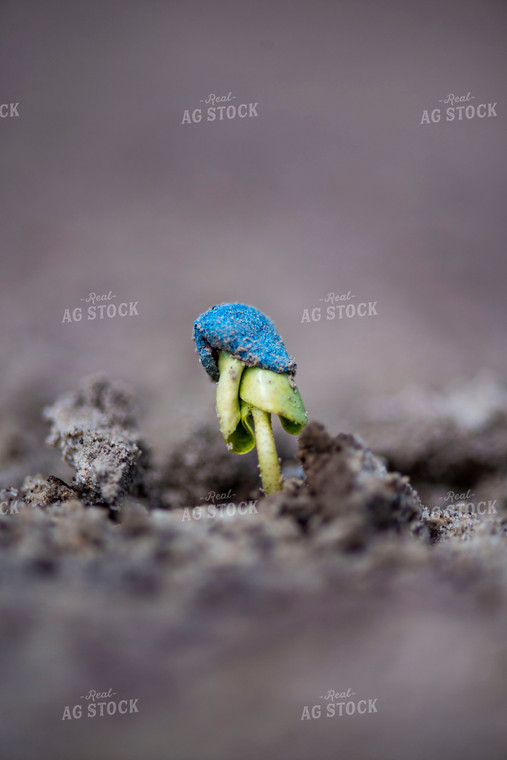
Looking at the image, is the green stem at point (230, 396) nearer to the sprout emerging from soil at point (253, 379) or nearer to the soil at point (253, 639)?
the sprout emerging from soil at point (253, 379)

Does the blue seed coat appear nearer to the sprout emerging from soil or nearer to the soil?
the sprout emerging from soil

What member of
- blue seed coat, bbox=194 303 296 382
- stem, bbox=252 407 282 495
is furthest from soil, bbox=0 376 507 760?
blue seed coat, bbox=194 303 296 382

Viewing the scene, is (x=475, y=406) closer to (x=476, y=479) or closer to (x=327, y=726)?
(x=476, y=479)

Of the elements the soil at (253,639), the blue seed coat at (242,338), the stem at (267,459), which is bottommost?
the soil at (253,639)

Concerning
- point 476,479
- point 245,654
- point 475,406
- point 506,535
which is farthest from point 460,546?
point 475,406

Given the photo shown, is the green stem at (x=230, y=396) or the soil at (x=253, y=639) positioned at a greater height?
the green stem at (x=230, y=396)

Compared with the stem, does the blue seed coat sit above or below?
above

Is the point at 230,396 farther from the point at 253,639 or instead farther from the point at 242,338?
the point at 253,639

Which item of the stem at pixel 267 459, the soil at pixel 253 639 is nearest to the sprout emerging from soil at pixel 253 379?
the stem at pixel 267 459

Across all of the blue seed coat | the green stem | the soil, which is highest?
the blue seed coat
